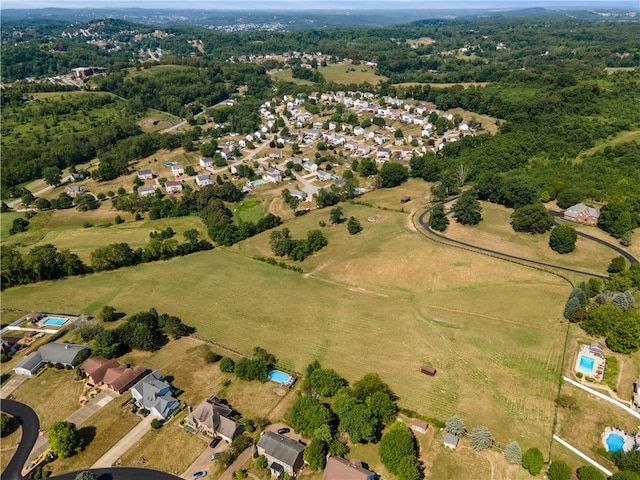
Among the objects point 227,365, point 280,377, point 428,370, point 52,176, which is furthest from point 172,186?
point 428,370

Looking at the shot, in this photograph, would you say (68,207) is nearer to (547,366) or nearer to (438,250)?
(438,250)

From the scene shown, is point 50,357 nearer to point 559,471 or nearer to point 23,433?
point 23,433

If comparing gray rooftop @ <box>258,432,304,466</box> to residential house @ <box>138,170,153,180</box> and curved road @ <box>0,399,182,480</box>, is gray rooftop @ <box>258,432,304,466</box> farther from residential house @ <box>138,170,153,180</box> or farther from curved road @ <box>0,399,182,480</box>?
residential house @ <box>138,170,153,180</box>

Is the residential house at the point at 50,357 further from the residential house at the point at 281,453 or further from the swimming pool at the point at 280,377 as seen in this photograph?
the residential house at the point at 281,453

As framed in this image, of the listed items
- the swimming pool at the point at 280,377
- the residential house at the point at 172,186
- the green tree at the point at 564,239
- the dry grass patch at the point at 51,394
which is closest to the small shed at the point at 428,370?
the swimming pool at the point at 280,377

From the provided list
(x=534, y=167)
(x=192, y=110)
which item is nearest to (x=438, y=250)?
(x=534, y=167)
